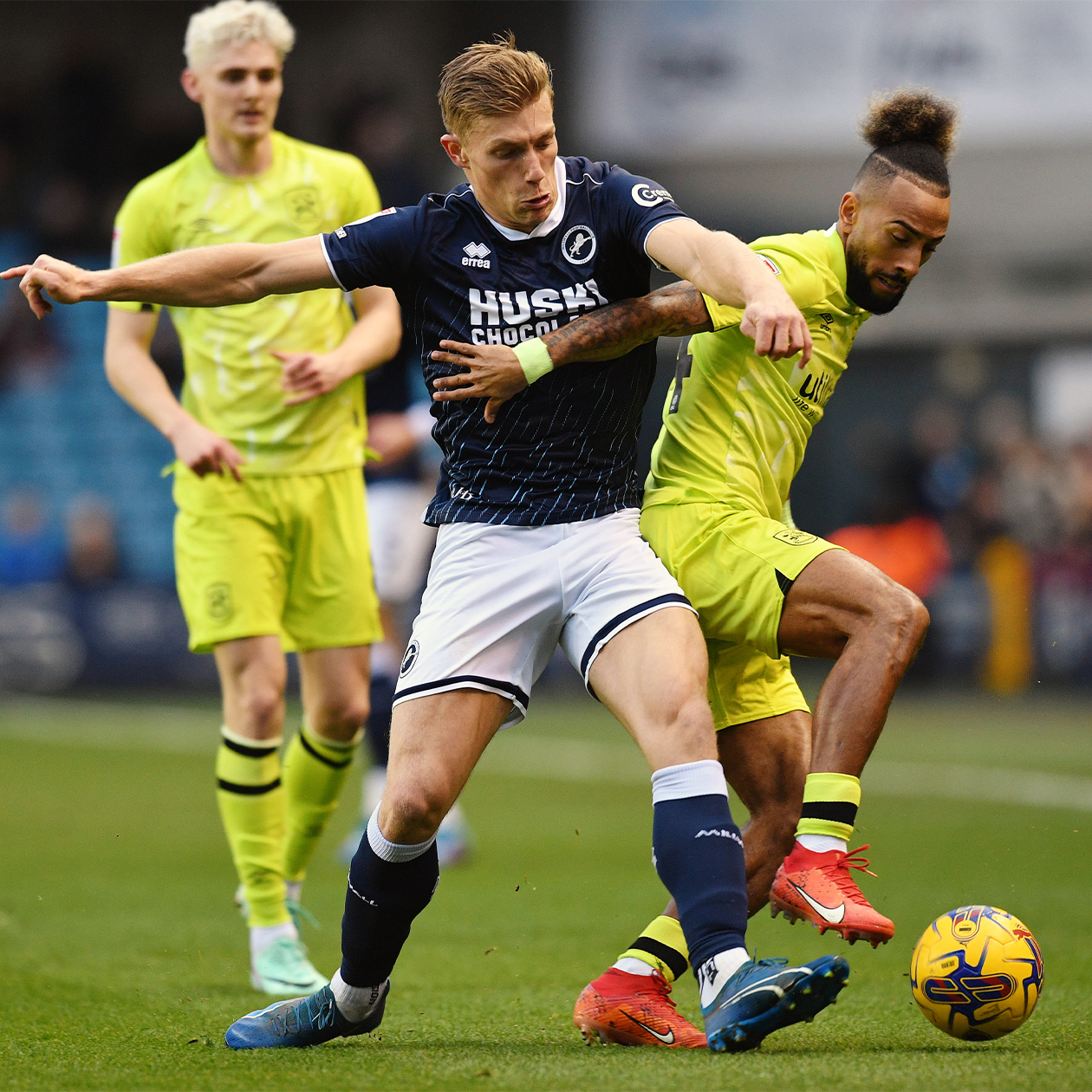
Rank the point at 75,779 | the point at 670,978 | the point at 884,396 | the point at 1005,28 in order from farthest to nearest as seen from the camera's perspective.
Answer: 1. the point at 884,396
2. the point at 1005,28
3. the point at 75,779
4. the point at 670,978

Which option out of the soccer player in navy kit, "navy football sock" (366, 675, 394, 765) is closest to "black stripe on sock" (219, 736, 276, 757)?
the soccer player in navy kit

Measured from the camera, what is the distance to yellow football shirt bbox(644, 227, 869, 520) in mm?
4480

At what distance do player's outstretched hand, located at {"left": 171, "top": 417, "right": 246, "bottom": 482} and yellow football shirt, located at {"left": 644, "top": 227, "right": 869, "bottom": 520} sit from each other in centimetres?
147

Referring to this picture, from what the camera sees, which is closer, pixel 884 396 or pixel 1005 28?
pixel 1005 28

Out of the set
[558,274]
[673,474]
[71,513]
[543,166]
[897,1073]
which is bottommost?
[71,513]

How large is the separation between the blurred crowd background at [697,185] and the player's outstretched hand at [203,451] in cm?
1296

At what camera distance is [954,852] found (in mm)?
7898

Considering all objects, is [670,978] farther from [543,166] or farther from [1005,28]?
[1005,28]

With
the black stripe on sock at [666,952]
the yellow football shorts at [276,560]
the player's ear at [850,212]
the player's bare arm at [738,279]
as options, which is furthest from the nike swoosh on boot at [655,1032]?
the player's ear at [850,212]

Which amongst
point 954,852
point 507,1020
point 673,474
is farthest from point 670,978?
point 954,852

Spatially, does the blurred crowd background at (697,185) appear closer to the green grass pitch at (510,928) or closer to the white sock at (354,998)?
the green grass pitch at (510,928)

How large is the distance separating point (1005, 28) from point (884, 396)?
444 centimetres

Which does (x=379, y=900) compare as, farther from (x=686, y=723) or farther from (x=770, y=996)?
(x=770, y=996)

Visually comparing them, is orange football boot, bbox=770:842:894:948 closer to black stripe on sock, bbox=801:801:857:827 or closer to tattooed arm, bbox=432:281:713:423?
black stripe on sock, bbox=801:801:857:827
